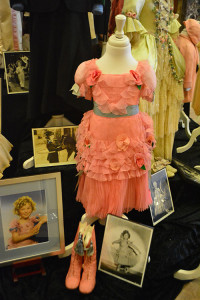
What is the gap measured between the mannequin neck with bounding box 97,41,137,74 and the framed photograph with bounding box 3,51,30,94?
70cm

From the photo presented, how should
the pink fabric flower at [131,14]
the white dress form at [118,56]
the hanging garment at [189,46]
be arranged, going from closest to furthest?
the white dress form at [118,56]
the pink fabric flower at [131,14]
the hanging garment at [189,46]

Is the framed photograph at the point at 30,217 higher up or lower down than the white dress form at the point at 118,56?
lower down

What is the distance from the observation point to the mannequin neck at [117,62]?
46.5 inches

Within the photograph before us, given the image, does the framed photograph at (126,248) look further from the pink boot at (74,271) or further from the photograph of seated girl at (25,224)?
the photograph of seated girl at (25,224)

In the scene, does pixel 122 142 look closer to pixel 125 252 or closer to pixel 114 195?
pixel 114 195

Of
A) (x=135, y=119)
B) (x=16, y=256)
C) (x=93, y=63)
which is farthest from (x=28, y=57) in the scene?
(x=16, y=256)

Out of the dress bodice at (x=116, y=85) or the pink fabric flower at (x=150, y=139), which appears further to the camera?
the pink fabric flower at (x=150, y=139)

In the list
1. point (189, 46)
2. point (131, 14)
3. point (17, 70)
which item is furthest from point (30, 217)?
point (189, 46)

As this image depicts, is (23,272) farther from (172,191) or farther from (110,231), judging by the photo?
(172,191)

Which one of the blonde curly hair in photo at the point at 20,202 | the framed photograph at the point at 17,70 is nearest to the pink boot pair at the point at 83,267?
the blonde curly hair in photo at the point at 20,202

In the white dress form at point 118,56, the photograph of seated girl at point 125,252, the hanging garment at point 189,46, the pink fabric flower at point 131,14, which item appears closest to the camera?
the white dress form at point 118,56

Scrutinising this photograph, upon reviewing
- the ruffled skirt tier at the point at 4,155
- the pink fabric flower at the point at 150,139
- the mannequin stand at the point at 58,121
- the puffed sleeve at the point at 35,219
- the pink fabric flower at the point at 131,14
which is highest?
the pink fabric flower at the point at 131,14

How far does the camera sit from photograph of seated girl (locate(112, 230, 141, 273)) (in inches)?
49.8

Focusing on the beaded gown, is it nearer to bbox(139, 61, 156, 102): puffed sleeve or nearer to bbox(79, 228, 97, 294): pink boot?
bbox(139, 61, 156, 102): puffed sleeve
